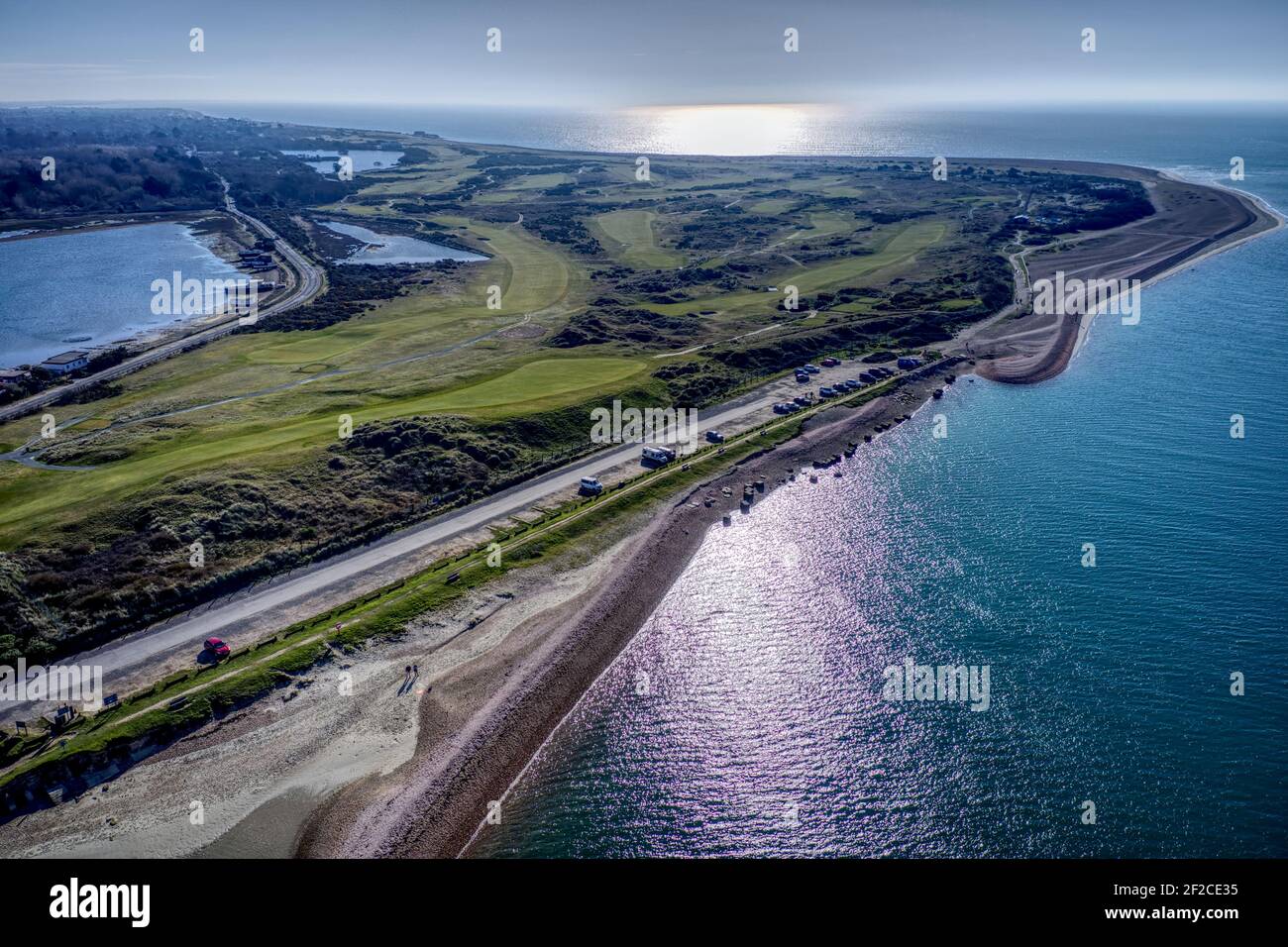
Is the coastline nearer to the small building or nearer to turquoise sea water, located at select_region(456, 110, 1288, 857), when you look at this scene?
turquoise sea water, located at select_region(456, 110, 1288, 857)

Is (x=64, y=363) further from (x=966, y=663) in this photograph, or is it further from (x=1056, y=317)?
(x=1056, y=317)

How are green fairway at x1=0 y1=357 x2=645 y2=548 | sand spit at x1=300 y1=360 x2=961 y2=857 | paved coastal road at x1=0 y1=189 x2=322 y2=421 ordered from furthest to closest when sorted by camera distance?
paved coastal road at x1=0 y1=189 x2=322 y2=421 < green fairway at x1=0 y1=357 x2=645 y2=548 < sand spit at x1=300 y1=360 x2=961 y2=857

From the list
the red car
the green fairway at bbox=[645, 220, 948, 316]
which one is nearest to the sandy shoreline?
the red car

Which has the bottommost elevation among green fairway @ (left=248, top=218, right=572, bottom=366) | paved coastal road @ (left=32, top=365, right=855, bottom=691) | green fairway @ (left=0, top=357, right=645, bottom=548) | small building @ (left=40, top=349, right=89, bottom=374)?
paved coastal road @ (left=32, top=365, right=855, bottom=691)

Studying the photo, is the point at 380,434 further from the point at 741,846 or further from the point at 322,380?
the point at 741,846

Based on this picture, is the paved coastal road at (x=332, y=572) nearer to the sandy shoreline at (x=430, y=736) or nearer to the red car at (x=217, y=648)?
the red car at (x=217, y=648)
